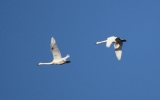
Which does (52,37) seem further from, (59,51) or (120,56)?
(120,56)

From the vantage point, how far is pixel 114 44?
3821 inches

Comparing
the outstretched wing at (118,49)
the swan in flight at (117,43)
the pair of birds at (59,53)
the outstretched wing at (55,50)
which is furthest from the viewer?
the outstretched wing at (118,49)

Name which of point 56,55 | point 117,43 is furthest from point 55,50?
point 117,43

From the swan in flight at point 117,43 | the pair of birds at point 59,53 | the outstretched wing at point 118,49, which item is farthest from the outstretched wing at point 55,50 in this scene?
the outstretched wing at point 118,49

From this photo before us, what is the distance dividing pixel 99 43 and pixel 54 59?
652 cm

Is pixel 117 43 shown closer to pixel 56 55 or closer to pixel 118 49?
pixel 118 49

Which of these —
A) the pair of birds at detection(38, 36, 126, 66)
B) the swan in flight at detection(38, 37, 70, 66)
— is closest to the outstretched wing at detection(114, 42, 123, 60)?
the pair of birds at detection(38, 36, 126, 66)

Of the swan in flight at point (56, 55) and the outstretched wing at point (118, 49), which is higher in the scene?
the outstretched wing at point (118, 49)

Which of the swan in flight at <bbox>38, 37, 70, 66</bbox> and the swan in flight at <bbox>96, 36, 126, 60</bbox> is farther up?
the swan in flight at <bbox>96, 36, 126, 60</bbox>

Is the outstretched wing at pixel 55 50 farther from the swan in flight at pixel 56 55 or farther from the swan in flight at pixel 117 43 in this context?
the swan in flight at pixel 117 43

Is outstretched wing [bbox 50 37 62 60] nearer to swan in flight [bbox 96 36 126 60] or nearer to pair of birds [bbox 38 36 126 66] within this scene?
pair of birds [bbox 38 36 126 66]

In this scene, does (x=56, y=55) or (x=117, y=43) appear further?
(x=117, y=43)

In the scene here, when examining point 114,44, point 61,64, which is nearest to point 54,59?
point 61,64

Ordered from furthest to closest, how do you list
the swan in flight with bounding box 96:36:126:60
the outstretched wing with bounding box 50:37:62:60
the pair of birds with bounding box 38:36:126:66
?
the swan in flight with bounding box 96:36:126:60
the pair of birds with bounding box 38:36:126:66
the outstretched wing with bounding box 50:37:62:60
